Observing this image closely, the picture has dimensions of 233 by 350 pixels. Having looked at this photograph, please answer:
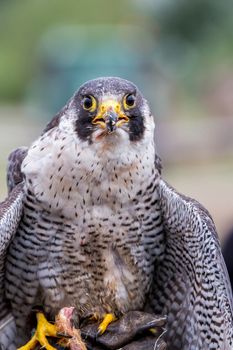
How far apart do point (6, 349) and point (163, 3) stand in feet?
110

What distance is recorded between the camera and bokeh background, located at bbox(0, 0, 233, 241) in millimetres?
24572

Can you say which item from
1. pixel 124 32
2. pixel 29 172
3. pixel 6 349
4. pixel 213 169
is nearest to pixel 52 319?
pixel 6 349

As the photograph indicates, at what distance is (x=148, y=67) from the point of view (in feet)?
104

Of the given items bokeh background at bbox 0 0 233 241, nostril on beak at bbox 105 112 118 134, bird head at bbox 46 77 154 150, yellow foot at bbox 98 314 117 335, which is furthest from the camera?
bokeh background at bbox 0 0 233 241

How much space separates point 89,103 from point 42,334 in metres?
1.27

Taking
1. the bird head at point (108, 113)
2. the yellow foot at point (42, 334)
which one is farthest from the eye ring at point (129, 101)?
the yellow foot at point (42, 334)

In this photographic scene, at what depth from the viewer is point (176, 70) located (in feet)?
125

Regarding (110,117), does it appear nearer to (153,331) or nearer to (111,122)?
(111,122)

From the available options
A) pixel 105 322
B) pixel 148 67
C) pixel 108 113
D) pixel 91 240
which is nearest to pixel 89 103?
pixel 108 113

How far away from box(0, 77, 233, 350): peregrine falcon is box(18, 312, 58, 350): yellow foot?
0.27ft

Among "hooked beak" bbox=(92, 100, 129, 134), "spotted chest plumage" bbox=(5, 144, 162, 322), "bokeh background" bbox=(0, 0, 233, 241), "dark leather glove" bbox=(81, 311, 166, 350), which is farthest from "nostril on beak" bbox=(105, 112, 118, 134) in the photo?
"bokeh background" bbox=(0, 0, 233, 241)

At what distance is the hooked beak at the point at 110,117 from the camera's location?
6238 mm

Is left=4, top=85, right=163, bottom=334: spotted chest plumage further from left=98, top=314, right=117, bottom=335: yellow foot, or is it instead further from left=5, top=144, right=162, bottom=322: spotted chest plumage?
left=98, top=314, right=117, bottom=335: yellow foot

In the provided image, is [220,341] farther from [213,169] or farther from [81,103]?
[213,169]
